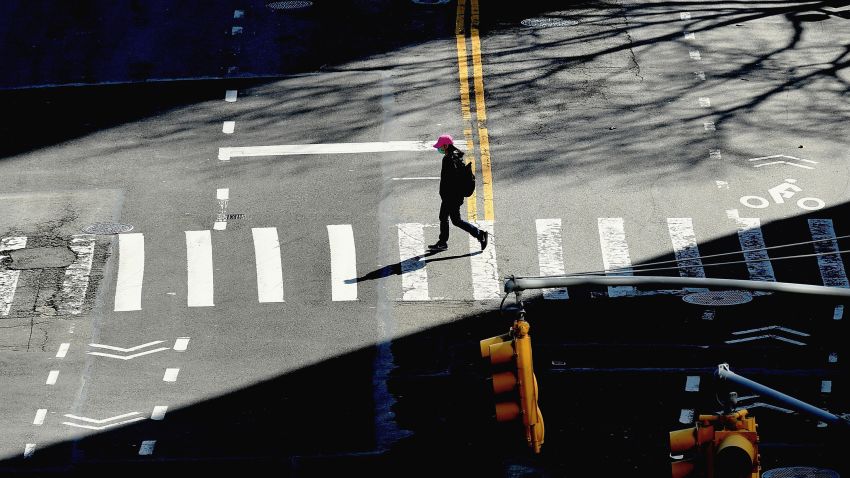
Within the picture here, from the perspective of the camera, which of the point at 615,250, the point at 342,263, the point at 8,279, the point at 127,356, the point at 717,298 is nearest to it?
the point at 127,356

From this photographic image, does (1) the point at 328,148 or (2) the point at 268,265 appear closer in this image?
(2) the point at 268,265

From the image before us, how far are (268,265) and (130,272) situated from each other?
2.08 metres

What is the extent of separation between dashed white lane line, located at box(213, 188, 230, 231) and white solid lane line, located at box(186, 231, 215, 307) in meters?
0.25

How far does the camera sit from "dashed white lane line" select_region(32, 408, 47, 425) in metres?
18.6

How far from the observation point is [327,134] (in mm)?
25422

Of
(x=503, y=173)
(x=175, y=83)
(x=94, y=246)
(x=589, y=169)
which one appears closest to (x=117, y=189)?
(x=94, y=246)

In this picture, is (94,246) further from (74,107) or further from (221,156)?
(74,107)

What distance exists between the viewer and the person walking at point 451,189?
845 inches

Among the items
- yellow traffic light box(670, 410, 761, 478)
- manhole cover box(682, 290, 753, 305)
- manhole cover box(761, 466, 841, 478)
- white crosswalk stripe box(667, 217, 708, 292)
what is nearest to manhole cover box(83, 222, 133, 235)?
white crosswalk stripe box(667, 217, 708, 292)

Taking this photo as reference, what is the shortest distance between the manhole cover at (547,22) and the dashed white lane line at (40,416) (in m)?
13.9

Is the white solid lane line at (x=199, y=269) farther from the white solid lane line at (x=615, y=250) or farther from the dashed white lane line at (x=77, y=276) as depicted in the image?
the white solid lane line at (x=615, y=250)

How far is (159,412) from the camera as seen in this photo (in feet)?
61.8

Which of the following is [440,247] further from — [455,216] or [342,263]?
[342,263]

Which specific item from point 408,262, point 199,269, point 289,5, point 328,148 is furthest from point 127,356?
point 289,5
